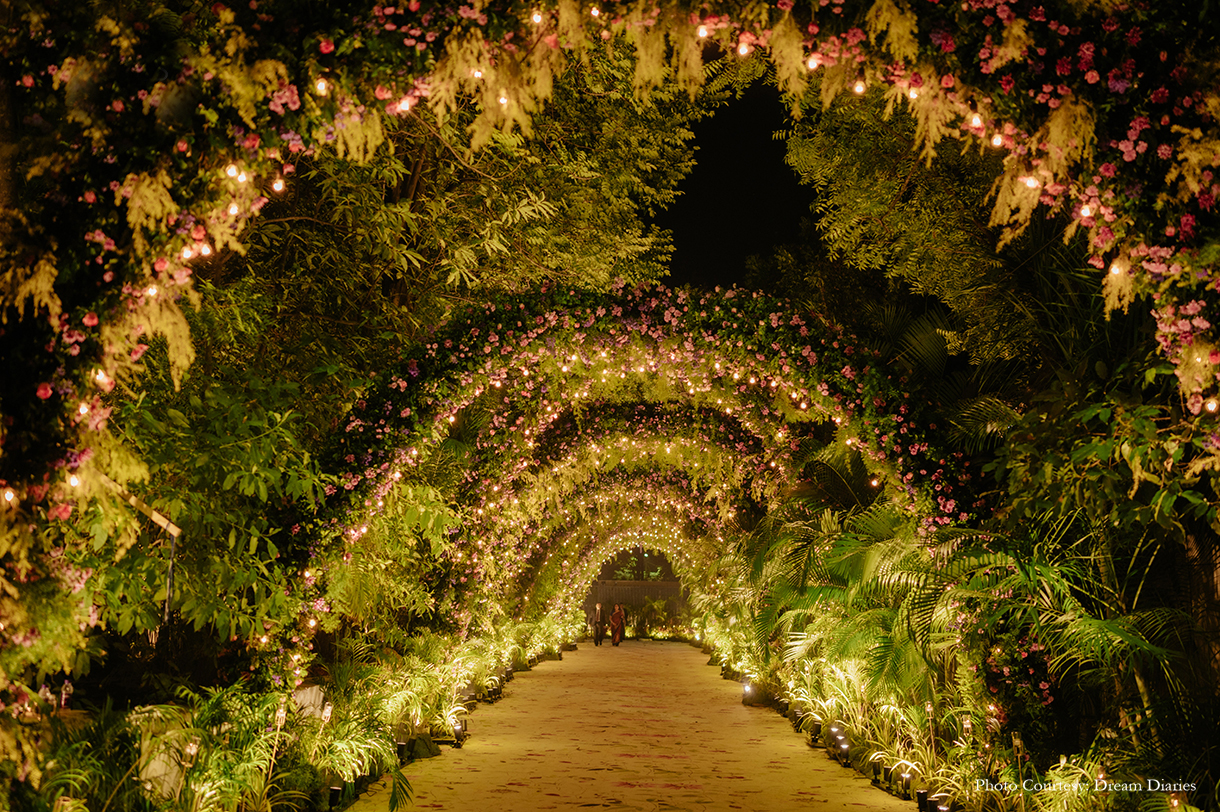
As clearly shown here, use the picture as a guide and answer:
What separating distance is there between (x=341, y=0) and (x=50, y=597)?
2644mm

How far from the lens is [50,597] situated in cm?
360

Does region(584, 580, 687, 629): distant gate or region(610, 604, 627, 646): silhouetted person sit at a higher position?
region(584, 580, 687, 629): distant gate

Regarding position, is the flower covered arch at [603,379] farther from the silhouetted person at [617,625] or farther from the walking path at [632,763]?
the silhouetted person at [617,625]

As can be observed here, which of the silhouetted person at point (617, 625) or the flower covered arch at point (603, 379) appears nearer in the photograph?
the flower covered arch at point (603, 379)

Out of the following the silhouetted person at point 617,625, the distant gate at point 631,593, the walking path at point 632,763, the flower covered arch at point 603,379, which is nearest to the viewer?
the flower covered arch at point 603,379

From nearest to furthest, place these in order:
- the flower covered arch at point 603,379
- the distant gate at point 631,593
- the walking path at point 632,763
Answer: the flower covered arch at point 603,379
the walking path at point 632,763
the distant gate at point 631,593

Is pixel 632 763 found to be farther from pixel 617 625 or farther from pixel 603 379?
pixel 617 625

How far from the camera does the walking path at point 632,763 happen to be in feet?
23.1

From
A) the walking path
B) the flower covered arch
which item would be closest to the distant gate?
the walking path

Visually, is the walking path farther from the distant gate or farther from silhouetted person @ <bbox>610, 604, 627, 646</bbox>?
the distant gate

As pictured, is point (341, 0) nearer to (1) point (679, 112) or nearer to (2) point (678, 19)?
(2) point (678, 19)

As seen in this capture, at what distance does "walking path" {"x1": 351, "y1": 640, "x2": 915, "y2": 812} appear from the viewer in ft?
23.1

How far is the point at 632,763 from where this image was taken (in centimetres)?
873

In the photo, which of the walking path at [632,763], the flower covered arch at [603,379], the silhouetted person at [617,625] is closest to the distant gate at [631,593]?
the silhouetted person at [617,625]
